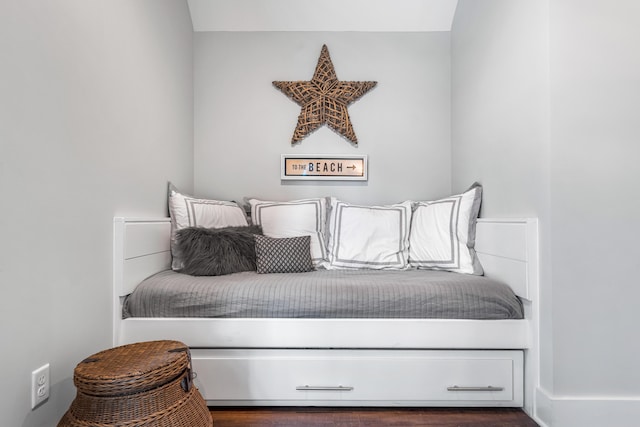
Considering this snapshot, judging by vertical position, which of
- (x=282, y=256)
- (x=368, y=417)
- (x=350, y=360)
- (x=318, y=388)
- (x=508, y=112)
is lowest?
(x=368, y=417)

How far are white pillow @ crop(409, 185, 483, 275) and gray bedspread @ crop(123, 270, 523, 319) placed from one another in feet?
1.08

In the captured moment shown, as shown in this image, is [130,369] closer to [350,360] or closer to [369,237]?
[350,360]

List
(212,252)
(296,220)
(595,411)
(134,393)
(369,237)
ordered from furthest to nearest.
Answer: (296,220)
(369,237)
(212,252)
(595,411)
(134,393)

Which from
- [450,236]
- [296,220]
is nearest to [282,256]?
[296,220]

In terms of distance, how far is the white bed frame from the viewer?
1.52 metres

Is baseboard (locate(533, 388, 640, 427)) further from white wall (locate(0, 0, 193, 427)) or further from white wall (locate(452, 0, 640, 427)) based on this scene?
white wall (locate(0, 0, 193, 427))

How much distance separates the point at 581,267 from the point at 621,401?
1.76 feet

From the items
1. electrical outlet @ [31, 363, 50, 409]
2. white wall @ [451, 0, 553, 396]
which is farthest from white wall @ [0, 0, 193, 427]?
white wall @ [451, 0, 553, 396]

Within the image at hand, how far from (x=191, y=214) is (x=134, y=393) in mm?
1102

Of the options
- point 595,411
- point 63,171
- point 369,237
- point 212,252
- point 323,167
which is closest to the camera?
point 63,171

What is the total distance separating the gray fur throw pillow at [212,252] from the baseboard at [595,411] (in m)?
1.49

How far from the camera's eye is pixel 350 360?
5.04ft

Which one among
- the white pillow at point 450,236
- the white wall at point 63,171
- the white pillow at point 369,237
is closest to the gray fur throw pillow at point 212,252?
the white wall at point 63,171

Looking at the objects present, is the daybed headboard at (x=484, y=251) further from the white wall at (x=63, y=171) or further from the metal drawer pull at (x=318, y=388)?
the metal drawer pull at (x=318, y=388)
